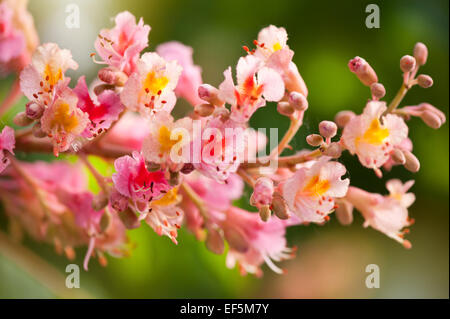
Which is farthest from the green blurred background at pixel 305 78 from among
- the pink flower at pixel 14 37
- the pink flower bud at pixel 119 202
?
the pink flower bud at pixel 119 202

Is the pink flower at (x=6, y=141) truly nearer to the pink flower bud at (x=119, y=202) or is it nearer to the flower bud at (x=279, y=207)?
the pink flower bud at (x=119, y=202)

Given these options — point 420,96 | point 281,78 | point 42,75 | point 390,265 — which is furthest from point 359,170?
point 42,75

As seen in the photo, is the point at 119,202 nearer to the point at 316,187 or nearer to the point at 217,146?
the point at 217,146

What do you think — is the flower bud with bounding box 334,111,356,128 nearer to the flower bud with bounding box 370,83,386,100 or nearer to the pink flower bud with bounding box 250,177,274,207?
the flower bud with bounding box 370,83,386,100

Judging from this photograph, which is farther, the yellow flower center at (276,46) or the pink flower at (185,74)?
the pink flower at (185,74)

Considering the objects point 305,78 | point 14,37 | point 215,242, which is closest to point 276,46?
point 215,242

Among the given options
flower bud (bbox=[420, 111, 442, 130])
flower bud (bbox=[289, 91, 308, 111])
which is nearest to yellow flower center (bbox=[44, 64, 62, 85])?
flower bud (bbox=[289, 91, 308, 111])
